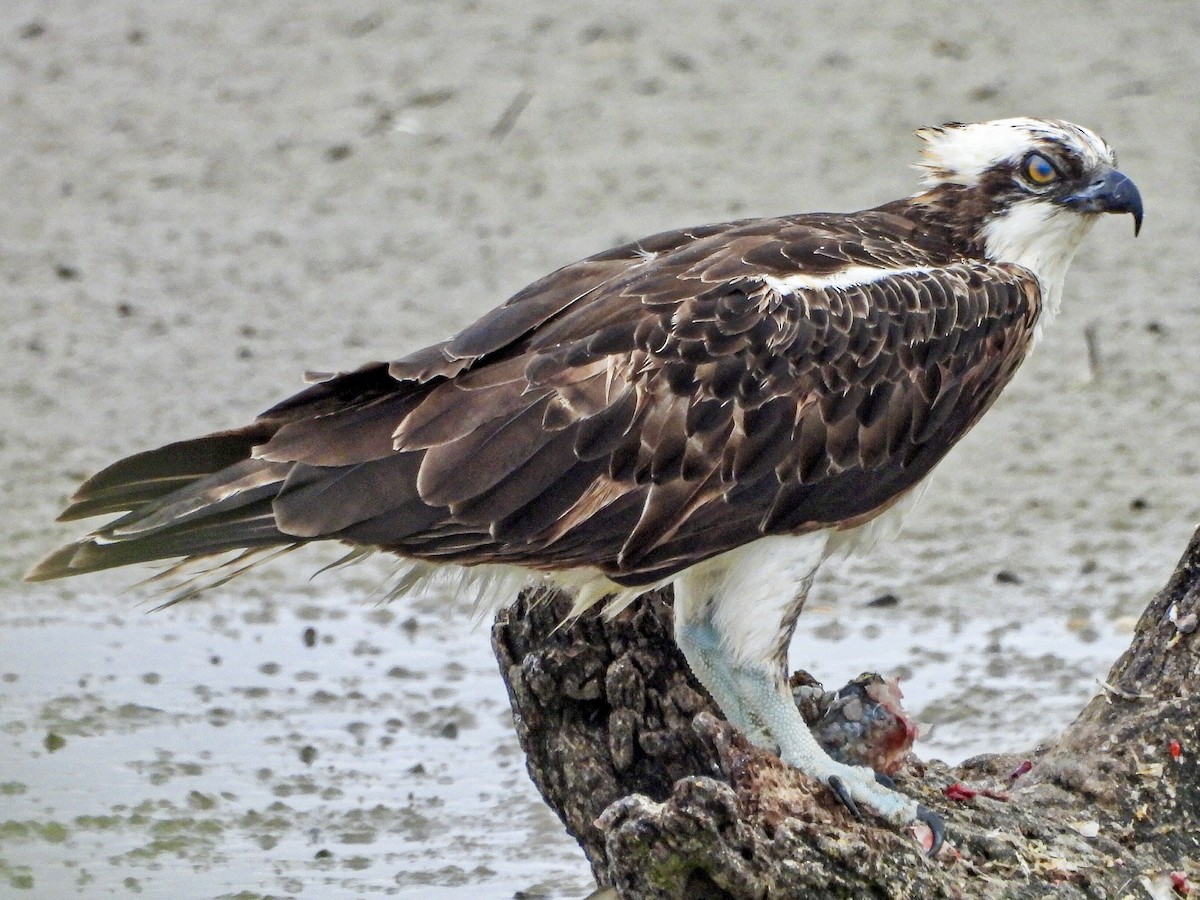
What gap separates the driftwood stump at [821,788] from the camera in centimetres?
445

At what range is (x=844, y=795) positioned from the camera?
191 inches

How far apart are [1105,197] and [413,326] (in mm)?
4426

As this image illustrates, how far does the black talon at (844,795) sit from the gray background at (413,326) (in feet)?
5.35

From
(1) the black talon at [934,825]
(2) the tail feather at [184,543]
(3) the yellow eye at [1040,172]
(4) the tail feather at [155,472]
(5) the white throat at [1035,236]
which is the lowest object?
(1) the black talon at [934,825]

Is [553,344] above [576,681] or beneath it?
above

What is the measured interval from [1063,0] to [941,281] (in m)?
7.27

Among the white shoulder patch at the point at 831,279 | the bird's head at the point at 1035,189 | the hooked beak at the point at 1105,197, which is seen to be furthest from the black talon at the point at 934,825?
the hooked beak at the point at 1105,197

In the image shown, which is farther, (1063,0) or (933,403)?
(1063,0)

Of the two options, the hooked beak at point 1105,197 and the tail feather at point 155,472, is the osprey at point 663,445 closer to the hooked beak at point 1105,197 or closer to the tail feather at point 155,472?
the tail feather at point 155,472

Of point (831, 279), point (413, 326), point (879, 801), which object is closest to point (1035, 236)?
point (831, 279)

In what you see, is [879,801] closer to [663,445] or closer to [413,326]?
[663,445]

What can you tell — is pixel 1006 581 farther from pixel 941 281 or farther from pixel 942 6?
pixel 942 6

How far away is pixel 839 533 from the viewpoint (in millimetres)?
5660

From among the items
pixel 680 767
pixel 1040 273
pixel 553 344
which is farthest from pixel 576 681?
pixel 1040 273
